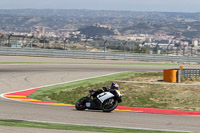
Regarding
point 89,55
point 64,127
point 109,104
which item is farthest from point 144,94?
point 89,55

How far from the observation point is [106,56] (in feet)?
164

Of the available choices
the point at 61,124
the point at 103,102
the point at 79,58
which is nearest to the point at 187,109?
the point at 103,102

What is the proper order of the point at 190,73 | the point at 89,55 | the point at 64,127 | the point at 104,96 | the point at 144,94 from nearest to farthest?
the point at 64,127, the point at 104,96, the point at 144,94, the point at 190,73, the point at 89,55

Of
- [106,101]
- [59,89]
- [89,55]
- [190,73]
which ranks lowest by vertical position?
[59,89]

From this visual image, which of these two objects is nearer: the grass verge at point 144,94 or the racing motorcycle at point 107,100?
the racing motorcycle at point 107,100

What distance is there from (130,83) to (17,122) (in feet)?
41.3

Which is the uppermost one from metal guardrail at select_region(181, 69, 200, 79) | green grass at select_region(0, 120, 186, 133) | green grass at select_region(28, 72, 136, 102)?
green grass at select_region(0, 120, 186, 133)

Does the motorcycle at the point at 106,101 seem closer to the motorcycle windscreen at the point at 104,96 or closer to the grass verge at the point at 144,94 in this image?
the motorcycle windscreen at the point at 104,96

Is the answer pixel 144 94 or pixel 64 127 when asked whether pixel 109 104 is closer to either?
pixel 64 127

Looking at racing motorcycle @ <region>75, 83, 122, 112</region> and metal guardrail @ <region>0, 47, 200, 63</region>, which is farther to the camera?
metal guardrail @ <region>0, 47, 200, 63</region>

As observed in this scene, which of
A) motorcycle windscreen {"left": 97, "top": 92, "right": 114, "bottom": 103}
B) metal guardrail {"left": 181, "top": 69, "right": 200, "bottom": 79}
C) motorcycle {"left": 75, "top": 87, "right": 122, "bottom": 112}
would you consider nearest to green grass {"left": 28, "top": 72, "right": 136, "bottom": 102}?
motorcycle {"left": 75, "top": 87, "right": 122, "bottom": 112}

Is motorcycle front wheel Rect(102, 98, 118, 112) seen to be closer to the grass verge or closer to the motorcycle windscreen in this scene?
the motorcycle windscreen

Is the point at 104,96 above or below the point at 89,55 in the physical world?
above

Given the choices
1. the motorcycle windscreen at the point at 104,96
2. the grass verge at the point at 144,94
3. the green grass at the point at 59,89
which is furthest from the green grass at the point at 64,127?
the green grass at the point at 59,89
